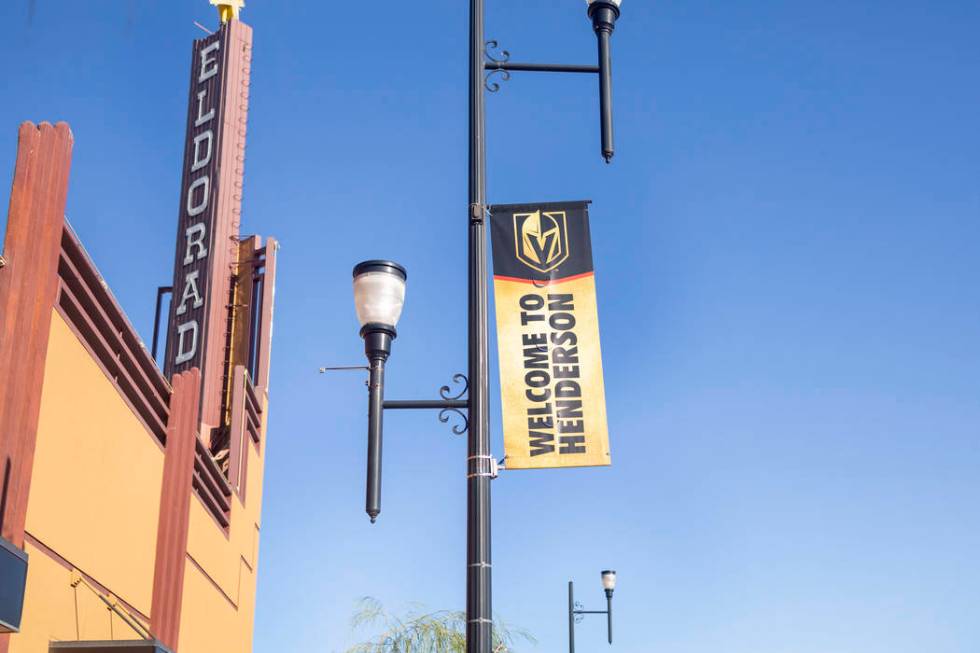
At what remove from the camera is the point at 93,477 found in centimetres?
1246

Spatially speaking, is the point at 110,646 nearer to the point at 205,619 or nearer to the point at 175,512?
the point at 175,512

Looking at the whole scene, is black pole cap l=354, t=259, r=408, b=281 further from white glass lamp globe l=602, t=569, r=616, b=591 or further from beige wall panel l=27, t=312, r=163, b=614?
white glass lamp globe l=602, t=569, r=616, b=591

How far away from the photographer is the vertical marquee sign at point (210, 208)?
22.1 metres

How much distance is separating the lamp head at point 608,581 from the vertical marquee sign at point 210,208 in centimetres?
1423

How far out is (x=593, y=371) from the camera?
9.06m

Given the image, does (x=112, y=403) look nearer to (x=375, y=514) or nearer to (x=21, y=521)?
(x=21, y=521)

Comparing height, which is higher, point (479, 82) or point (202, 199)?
point (202, 199)

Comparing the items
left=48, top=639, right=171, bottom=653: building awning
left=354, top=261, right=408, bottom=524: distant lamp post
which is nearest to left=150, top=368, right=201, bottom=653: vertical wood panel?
left=48, top=639, right=171, bottom=653: building awning

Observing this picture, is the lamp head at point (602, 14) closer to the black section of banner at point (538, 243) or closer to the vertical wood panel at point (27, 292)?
the black section of banner at point (538, 243)

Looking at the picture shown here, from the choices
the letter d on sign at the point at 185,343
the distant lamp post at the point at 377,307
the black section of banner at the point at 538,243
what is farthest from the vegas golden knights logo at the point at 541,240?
the letter d on sign at the point at 185,343

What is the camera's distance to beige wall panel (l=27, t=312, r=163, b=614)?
36.7 feet

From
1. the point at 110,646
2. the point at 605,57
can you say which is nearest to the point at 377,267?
the point at 605,57

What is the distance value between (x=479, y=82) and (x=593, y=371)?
7.90ft

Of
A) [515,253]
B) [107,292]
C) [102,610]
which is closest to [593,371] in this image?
[515,253]
